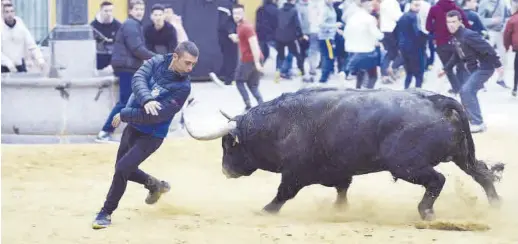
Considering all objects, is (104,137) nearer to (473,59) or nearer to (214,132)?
(214,132)

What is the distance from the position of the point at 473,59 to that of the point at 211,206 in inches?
237

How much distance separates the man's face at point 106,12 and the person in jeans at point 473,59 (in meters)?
4.66

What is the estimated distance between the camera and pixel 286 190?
9773 mm

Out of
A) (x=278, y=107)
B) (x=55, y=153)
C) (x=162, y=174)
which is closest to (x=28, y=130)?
(x=55, y=153)

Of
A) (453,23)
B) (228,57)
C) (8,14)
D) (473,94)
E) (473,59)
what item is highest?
(453,23)

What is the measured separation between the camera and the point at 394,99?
31.0 feet

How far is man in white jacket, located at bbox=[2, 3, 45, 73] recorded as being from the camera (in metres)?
16.0

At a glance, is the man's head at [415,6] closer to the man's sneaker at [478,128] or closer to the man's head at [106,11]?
the man's sneaker at [478,128]

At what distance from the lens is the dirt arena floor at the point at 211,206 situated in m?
8.72

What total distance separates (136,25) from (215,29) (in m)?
7.85

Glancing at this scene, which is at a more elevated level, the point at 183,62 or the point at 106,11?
the point at 183,62

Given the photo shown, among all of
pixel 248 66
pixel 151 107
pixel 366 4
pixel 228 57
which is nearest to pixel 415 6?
pixel 366 4

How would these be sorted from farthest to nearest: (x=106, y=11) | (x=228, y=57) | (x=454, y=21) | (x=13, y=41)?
(x=228, y=57) → (x=106, y=11) → (x=13, y=41) → (x=454, y=21)

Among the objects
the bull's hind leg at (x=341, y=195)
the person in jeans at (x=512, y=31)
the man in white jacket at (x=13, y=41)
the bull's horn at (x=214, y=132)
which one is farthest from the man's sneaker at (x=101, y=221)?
the person in jeans at (x=512, y=31)
